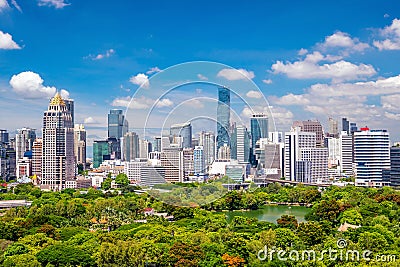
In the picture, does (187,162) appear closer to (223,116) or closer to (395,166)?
(223,116)

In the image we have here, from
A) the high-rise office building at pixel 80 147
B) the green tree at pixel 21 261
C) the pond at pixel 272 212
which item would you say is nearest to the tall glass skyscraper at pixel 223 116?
the green tree at pixel 21 261

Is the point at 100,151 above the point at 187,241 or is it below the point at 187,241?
above

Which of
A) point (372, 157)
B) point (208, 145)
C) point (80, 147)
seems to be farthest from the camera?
point (80, 147)

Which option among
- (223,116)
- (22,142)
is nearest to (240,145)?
(223,116)

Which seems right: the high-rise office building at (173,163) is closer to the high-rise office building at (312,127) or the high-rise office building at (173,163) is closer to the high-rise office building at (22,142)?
the high-rise office building at (22,142)

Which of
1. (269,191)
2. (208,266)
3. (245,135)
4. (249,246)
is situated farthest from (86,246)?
(269,191)

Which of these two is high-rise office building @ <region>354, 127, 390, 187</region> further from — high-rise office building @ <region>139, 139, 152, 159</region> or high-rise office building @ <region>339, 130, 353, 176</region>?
high-rise office building @ <region>139, 139, 152, 159</region>
